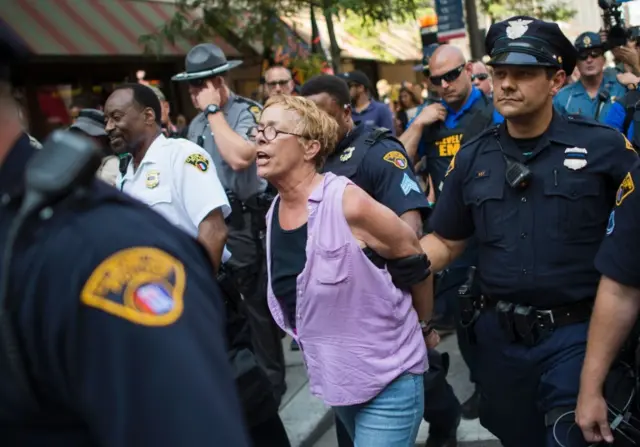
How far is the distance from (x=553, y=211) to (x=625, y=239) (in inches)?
14.7

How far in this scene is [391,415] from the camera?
2.87 meters

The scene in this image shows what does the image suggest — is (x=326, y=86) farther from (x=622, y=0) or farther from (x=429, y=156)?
(x=622, y=0)

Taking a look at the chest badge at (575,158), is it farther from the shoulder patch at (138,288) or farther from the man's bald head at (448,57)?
the man's bald head at (448,57)

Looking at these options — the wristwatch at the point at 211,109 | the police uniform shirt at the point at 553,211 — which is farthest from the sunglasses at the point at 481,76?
the police uniform shirt at the point at 553,211

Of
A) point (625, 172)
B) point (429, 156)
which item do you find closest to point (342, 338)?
point (625, 172)

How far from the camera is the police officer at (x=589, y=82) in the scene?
6066 millimetres

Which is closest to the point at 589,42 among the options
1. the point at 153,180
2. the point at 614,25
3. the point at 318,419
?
the point at 614,25

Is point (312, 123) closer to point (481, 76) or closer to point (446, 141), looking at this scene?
point (446, 141)

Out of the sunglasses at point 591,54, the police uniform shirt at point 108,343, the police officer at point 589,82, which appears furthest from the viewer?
the sunglasses at point 591,54

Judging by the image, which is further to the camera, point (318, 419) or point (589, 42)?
point (589, 42)

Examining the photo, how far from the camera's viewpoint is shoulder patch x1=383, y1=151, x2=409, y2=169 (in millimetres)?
3645

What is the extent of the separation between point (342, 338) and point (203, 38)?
877cm

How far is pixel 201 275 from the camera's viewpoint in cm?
117

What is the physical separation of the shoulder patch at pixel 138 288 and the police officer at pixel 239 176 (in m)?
3.55
